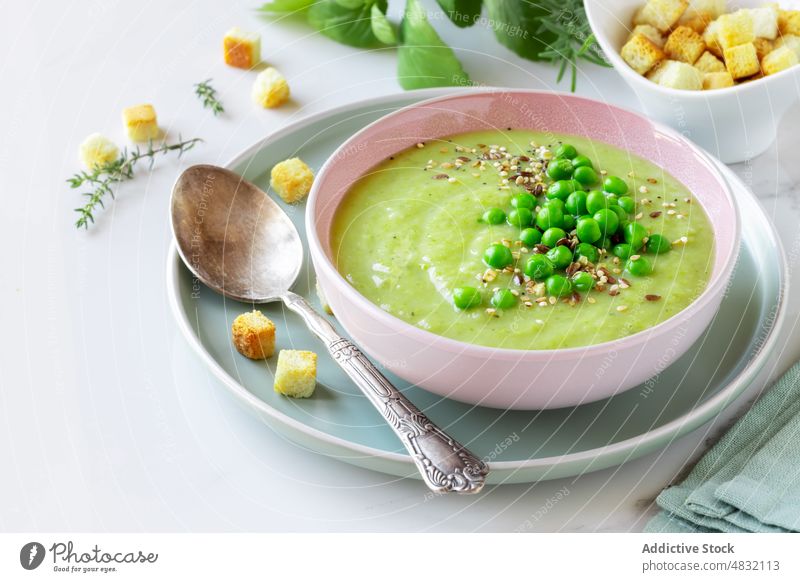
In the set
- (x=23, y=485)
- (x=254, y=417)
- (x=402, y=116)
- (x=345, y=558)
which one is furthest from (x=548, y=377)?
(x=23, y=485)

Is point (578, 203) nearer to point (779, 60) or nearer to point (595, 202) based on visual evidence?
point (595, 202)

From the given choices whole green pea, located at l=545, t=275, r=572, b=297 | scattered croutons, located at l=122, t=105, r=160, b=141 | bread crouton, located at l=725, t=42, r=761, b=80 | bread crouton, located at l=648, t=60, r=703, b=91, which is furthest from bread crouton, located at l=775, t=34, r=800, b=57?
scattered croutons, located at l=122, t=105, r=160, b=141

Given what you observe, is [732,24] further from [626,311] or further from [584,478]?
[584,478]

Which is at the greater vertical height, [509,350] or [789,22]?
[789,22]

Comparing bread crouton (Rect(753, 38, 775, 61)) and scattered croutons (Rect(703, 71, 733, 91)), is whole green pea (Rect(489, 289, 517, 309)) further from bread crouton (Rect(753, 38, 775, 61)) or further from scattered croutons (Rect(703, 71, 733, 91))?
bread crouton (Rect(753, 38, 775, 61))

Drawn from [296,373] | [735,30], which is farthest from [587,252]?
[735,30]

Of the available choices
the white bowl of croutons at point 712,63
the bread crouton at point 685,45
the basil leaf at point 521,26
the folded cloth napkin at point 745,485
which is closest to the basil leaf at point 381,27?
the basil leaf at point 521,26
